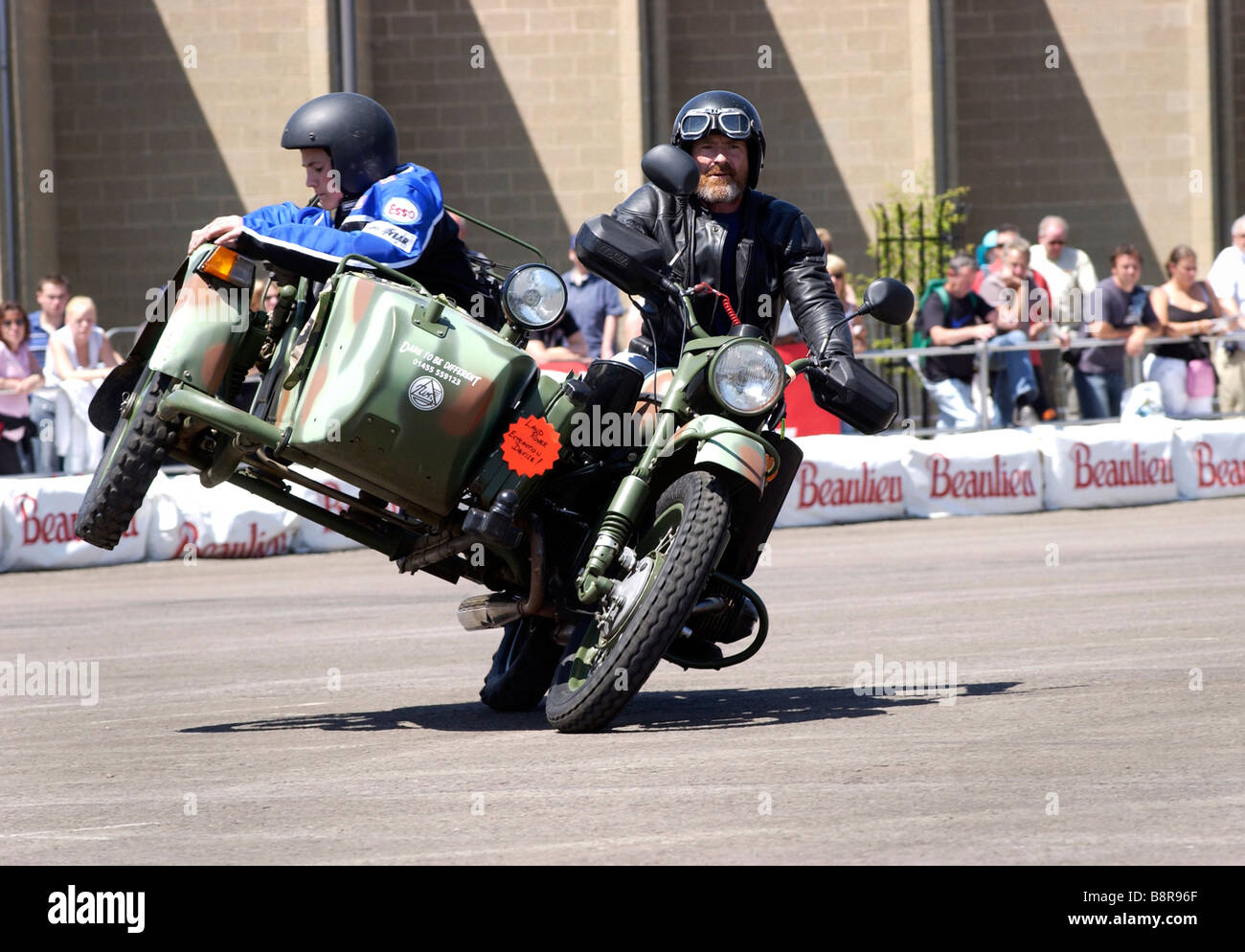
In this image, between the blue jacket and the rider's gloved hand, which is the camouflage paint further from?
the rider's gloved hand

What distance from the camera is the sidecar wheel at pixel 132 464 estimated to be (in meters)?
6.62

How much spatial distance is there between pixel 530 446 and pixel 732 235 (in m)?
1.09

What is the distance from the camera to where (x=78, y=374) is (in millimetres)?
15109

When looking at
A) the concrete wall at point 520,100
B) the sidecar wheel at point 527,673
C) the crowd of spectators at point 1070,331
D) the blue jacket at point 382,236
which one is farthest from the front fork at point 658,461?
the concrete wall at point 520,100

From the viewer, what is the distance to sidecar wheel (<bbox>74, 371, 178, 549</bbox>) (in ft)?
21.7

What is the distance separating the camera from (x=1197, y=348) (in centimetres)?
1750

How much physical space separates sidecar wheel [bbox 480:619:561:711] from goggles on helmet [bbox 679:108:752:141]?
1738 mm

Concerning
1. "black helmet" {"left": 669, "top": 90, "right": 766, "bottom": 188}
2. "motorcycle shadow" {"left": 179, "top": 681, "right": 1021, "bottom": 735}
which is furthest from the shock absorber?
"black helmet" {"left": 669, "top": 90, "right": 766, "bottom": 188}

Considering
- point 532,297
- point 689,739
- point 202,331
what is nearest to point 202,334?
point 202,331

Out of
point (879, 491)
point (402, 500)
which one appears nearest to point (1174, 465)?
point (879, 491)

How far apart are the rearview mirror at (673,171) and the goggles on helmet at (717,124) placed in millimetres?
702

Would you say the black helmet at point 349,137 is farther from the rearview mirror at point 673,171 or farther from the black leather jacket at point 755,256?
the rearview mirror at point 673,171

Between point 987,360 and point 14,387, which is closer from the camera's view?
point 14,387

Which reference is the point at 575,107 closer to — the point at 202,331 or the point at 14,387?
the point at 14,387
